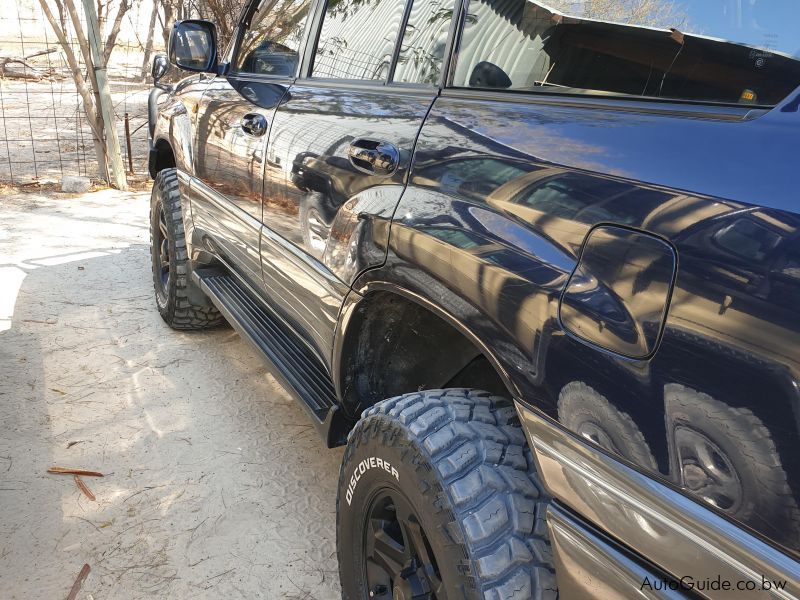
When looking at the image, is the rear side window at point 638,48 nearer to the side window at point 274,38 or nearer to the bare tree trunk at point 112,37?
the side window at point 274,38

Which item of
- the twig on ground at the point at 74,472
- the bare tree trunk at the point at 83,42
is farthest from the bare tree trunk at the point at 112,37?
the twig on ground at the point at 74,472

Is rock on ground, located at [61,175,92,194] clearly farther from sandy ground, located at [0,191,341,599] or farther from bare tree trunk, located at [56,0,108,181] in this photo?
sandy ground, located at [0,191,341,599]

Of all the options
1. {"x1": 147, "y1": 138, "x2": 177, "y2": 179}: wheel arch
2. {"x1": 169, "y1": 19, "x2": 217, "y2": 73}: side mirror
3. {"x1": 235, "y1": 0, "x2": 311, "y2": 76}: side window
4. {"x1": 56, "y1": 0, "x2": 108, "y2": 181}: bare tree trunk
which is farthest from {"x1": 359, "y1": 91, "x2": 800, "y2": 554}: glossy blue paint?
{"x1": 56, "y1": 0, "x2": 108, "y2": 181}: bare tree trunk

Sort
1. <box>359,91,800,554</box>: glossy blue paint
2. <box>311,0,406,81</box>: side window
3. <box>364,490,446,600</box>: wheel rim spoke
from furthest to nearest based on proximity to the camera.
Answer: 1. <box>311,0,406,81</box>: side window
2. <box>364,490,446,600</box>: wheel rim spoke
3. <box>359,91,800,554</box>: glossy blue paint

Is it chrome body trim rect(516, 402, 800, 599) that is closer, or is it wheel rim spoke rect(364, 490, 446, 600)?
chrome body trim rect(516, 402, 800, 599)

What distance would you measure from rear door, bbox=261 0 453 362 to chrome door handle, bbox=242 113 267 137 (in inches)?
4.0

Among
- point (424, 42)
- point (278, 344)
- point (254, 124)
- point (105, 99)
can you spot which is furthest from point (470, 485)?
point (105, 99)

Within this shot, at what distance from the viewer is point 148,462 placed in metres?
2.92

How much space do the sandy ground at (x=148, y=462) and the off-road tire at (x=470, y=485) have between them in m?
0.92

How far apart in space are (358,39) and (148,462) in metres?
1.86

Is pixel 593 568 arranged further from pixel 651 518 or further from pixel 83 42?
pixel 83 42

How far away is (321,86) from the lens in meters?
2.45

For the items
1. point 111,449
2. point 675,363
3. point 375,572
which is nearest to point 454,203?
point 675,363

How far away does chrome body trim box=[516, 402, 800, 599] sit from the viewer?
3.14ft
